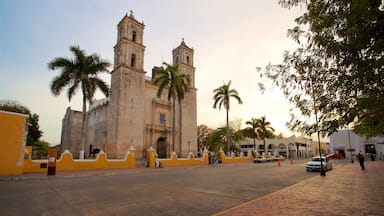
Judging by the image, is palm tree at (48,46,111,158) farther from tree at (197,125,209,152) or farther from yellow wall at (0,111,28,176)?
tree at (197,125,209,152)

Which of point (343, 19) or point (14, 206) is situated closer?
point (343, 19)

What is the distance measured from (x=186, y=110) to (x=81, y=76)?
21.1 meters

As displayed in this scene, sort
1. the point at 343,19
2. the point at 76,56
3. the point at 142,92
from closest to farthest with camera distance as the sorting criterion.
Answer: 1. the point at 343,19
2. the point at 76,56
3. the point at 142,92

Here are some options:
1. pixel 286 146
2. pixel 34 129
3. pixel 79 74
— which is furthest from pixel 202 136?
pixel 79 74

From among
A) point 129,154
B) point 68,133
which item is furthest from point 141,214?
point 68,133

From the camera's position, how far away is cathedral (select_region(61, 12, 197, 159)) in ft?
104

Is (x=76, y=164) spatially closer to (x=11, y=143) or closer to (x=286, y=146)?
(x=11, y=143)

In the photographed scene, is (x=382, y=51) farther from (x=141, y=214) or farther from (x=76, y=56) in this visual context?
(x=76, y=56)

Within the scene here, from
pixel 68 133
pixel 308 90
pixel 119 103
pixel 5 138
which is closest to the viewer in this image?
pixel 308 90

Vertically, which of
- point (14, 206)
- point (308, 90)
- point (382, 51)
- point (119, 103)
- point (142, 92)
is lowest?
point (14, 206)

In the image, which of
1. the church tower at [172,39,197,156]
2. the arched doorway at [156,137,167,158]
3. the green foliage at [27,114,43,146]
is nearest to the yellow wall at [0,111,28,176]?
the arched doorway at [156,137,167,158]

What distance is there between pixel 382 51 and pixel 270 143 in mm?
70384

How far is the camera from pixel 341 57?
4785 mm

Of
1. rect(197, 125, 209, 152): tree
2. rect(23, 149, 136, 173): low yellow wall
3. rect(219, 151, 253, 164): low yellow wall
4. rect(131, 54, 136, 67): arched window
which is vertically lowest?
rect(219, 151, 253, 164): low yellow wall
